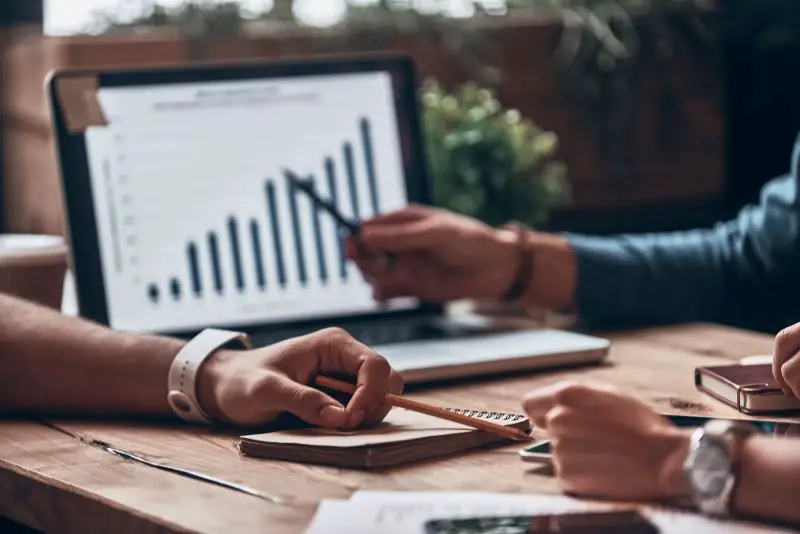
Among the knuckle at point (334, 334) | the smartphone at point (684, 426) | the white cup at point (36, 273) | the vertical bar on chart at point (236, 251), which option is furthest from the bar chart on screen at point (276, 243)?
the smartphone at point (684, 426)

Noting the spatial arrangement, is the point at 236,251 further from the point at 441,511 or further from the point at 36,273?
the point at 441,511

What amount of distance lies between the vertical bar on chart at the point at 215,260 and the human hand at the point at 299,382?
0.38 meters

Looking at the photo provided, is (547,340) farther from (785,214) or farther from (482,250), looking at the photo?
(785,214)

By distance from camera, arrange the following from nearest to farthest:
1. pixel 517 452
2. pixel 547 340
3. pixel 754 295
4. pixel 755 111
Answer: pixel 517 452 → pixel 547 340 → pixel 754 295 → pixel 755 111

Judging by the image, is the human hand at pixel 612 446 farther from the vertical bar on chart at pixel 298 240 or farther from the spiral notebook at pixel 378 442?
the vertical bar on chart at pixel 298 240

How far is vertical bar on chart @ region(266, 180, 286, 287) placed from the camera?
1461 millimetres

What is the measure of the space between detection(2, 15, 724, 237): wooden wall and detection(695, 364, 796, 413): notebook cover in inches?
39.2

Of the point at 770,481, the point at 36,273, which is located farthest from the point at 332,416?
the point at 36,273

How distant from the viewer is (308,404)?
955mm

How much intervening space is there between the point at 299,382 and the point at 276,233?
0.49m

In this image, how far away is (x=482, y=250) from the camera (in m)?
1.49

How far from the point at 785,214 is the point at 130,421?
85cm

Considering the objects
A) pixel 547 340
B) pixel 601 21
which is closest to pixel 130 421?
pixel 547 340

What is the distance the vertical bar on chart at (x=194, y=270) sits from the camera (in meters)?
1.41
